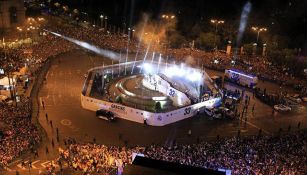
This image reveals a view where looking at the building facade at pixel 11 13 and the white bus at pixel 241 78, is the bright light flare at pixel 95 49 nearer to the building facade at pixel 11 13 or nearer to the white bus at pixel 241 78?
the building facade at pixel 11 13

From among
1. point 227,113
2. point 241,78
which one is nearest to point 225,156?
point 227,113

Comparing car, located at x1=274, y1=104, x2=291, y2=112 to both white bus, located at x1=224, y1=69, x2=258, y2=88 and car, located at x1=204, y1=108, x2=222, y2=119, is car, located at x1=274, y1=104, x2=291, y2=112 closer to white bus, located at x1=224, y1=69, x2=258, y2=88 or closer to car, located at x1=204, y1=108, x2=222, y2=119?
white bus, located at x1=224, y1=69, x2=258, y2=88

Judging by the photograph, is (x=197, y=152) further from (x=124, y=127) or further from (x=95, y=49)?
(x=95, y=49)

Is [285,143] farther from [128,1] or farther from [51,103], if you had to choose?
[128,1]

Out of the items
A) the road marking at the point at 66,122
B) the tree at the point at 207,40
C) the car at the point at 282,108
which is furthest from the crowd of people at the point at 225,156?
the tree at the point at 207,40

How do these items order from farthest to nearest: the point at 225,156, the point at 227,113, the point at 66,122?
1. the point at 227,113
2. the point at 66,122
3. the point at 225,156
